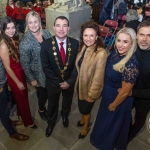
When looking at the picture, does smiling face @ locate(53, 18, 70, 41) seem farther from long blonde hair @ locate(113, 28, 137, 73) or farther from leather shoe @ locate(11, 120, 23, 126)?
leather shoe @ locate(11, 120, 23, 126)

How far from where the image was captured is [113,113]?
2148 mm

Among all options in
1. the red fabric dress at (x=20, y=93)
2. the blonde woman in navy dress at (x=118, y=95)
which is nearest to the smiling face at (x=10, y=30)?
the red fabric dress at (x=20, y=93)

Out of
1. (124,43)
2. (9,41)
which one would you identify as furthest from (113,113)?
(9,41)

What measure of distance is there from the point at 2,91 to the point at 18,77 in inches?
12.3

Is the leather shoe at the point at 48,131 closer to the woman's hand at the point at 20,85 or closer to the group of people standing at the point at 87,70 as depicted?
the group of people standing at the point at 87,70

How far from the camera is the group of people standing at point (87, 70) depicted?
183 cm

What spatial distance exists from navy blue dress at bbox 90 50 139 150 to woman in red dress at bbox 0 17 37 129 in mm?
1153

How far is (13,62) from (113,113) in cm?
145

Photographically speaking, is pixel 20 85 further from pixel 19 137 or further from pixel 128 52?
pixel 128 52

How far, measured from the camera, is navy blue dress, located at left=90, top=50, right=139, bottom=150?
1.75m

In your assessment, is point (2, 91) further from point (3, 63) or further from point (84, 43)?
point (84, 43)

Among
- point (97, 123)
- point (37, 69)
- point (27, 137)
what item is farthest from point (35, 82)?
point (97, 123)

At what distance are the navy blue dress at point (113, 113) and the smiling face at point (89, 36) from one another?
0.27m

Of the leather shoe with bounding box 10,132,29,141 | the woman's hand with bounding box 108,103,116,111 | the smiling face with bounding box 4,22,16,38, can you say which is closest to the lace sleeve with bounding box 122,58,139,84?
the woman's hand with bounding box 108,103,116,111
